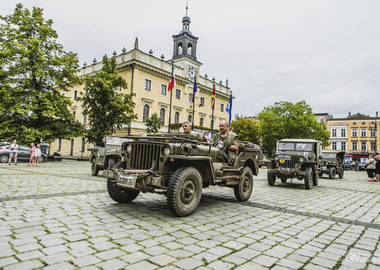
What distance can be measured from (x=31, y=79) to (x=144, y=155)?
2313cm

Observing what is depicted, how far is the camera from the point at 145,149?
4699mm

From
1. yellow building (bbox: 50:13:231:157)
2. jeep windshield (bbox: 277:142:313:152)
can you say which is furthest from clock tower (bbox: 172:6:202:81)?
jeep windshield (bbox: 277:142:313:152)

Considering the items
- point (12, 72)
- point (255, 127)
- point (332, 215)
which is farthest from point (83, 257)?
point (255, 127)

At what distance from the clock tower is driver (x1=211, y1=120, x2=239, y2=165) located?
37174mm

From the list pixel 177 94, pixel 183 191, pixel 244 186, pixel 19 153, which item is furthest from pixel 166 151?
pixel 177 94

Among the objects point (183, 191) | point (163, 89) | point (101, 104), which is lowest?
point (183, 191)

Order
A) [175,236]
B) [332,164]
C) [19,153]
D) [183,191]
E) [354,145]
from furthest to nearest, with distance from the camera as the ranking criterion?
[354,145] → [19,153] → [332,164] → [183,191] → [175,236]

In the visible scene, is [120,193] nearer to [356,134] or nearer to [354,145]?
[354,145]

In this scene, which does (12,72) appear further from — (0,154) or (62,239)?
(62,239)

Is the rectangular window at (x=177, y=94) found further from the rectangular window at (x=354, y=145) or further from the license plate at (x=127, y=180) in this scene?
the rectangular window at (x=354, y=145)

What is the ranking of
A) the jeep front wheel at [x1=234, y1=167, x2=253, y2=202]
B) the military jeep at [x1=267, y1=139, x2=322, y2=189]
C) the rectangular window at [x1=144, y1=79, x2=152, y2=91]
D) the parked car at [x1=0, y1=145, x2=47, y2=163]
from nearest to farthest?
the jeep front wheel at [x1=234, y1=167, x2=253, y2=202] → the military jeep at [x1=267, y1=139, x2=322, y2=189] → the parked car at [x1=0, y1=145, x2=47, y2=163] → the rectangular window at [x1=144, y1=79, x2=152, y2=91]

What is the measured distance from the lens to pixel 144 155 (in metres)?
4.70

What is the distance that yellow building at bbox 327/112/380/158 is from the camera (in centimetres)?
6365

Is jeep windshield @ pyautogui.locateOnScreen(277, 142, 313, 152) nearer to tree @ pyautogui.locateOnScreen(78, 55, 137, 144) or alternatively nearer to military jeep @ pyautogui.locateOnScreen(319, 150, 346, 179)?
military jeep @ pyautogui.locateOnScreen(319, 150, 346, 179)
